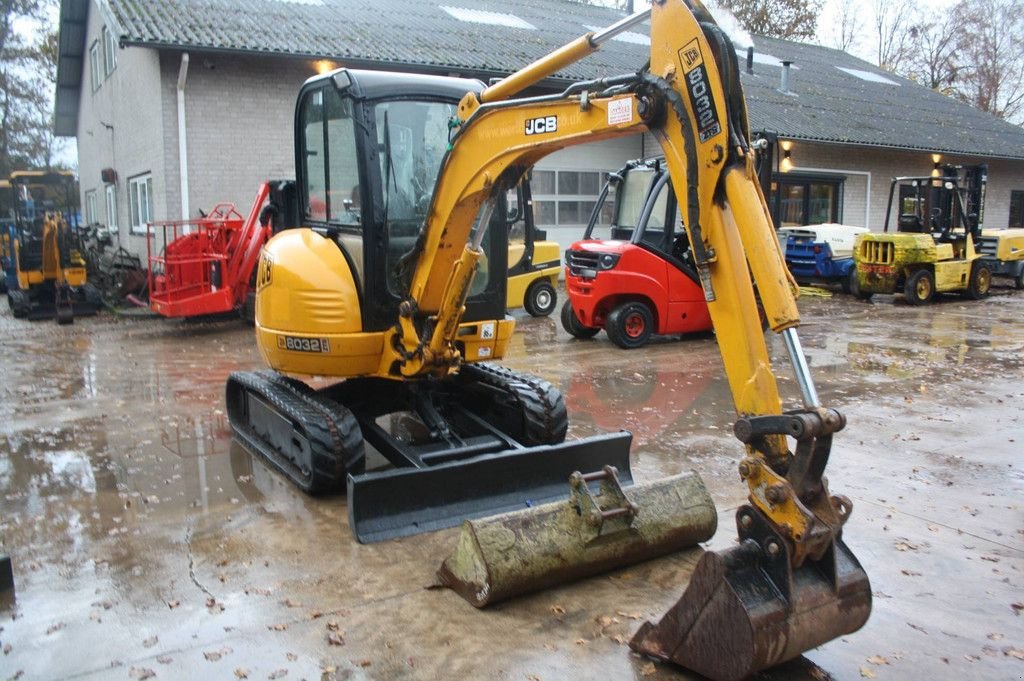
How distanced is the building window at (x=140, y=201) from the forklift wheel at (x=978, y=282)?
15.5 metres

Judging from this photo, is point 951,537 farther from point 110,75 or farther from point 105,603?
point 110,75

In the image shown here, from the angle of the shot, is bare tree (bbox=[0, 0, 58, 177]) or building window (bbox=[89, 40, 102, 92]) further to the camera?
bare tree (bbox=[0, 0, 58, 177])

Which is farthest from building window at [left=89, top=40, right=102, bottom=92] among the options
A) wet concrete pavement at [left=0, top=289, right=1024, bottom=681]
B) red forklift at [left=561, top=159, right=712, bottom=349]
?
red forklift at [left=561, top=159, right=712, bottom=349]

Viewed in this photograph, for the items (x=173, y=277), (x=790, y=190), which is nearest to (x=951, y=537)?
(x=173, y=277)

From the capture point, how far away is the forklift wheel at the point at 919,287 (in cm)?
1628

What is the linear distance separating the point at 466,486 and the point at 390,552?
0.65 meters

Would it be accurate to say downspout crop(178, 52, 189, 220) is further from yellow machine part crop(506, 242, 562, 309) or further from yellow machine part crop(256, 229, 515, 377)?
yellow machine part crop(256, 229, 515, 377)

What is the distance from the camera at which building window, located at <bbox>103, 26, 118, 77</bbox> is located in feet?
61.8

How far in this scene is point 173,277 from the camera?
41.9ft

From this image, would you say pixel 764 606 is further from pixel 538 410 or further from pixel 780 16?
pixel 780 16

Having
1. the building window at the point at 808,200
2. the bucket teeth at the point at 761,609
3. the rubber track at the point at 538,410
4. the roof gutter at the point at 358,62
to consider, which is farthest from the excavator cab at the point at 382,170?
the building window at the point at 808,200

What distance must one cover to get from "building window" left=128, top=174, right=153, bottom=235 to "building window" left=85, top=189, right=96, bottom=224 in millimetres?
7089

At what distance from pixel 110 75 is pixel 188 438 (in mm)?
15244

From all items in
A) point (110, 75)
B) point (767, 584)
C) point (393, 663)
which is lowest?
point (393, 663)
